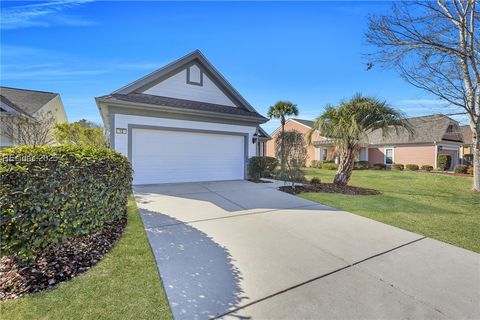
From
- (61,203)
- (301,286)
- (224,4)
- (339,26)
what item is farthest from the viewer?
(339,26)

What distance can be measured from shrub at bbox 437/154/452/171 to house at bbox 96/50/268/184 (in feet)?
66.1

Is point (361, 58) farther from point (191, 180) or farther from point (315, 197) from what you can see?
point (191, 180)

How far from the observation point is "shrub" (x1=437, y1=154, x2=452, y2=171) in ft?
69.6

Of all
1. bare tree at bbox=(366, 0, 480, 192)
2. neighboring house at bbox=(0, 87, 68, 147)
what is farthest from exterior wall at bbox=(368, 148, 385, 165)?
neighboring house at bbox=(0, 87, 68, 147)

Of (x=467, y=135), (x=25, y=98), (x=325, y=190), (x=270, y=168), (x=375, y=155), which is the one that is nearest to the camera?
(x=325, y=190)

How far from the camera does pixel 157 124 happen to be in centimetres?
950

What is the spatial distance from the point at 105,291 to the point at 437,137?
29.1 meters

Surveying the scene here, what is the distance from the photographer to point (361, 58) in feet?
28.7

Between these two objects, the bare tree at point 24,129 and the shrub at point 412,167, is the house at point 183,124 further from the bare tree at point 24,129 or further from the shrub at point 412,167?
the shrub at point 412,167

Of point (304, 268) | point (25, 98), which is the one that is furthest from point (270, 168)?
point (25, 98)

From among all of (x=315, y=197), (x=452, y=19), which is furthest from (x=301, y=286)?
(x=452, y=19)

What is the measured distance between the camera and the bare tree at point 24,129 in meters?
12.0

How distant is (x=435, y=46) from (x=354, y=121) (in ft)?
11.8

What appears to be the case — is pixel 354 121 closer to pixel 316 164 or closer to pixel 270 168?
pixel 270 168
